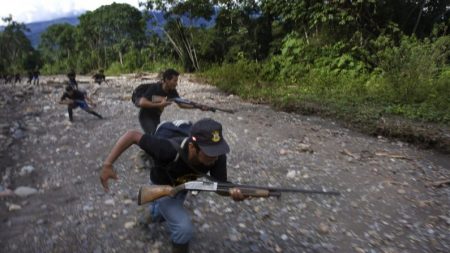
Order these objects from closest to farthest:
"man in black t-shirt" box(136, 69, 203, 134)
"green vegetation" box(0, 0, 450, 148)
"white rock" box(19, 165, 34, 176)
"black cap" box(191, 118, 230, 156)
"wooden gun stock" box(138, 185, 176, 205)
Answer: "black cap" box(191, 118, 230, 156)
"wooden gun stock" box(138, 185, 176, 205)
"man in black t-shirt" box(136, 69, 203, 134)
"white rock" box(19, 165, 34, 176)
"green vegetation" box(0, 0, 450, 148)

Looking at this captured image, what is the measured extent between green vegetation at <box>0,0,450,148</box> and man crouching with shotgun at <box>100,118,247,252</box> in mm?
7572

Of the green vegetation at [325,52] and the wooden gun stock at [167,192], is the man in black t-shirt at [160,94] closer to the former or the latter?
the wooden gun stock at [167,192]

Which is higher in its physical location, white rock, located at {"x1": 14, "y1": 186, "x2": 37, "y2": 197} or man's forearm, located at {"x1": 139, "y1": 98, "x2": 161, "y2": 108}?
man's forearm, located at {"x1": 139, "y1": 98, "x2": 161, "y2": 108}

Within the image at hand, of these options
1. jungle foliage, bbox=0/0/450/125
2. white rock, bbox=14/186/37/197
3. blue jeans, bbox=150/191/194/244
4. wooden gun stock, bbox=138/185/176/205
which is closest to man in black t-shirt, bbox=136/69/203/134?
white rock, bbox=14/186/37/197

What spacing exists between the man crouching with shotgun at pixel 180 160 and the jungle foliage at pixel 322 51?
8.47m

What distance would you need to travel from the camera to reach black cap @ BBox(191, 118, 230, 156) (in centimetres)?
354

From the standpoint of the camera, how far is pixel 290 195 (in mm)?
6383

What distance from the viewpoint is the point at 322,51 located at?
1984 cm

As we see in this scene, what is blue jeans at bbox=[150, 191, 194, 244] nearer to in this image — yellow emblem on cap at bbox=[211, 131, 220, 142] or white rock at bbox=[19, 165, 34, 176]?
yellow emblem on cap at bbox=[211, 131, 220, 142]

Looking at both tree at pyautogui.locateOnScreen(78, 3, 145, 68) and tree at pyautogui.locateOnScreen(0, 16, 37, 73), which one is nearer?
tree at pyautogui.locateOnScreen(78, 3, 145, 68)

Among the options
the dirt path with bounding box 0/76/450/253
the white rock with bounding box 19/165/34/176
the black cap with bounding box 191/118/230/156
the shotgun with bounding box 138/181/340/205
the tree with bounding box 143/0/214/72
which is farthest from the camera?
the tree with bounding box 143/0/214/72

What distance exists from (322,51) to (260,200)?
49.0 ft

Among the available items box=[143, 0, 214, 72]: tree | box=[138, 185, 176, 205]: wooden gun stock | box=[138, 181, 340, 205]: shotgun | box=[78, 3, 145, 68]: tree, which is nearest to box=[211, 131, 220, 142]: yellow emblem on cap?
box=[138, 181, 340, 205]: shotgun

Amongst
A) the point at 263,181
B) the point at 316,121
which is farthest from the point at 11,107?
the point at 263,181
